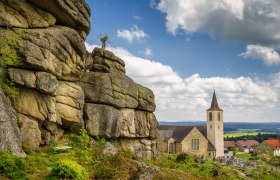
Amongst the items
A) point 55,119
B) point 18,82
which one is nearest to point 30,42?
point 18,82

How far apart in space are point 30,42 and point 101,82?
1220 centimetres

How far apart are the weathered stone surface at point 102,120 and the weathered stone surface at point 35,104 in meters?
7.22

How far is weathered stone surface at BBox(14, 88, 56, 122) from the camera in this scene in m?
A: 24.0

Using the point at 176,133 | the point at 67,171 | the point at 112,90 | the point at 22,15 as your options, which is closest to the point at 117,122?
the point at 112,90

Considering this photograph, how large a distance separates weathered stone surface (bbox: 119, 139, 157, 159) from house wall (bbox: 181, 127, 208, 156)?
67539 mm

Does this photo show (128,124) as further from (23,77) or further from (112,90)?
(23,77)

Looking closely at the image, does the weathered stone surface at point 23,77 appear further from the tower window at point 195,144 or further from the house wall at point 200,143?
the tower window at point 195,144

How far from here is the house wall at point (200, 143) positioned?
10879 cm

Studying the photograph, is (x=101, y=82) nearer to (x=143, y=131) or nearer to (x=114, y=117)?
(x=114, y=117)

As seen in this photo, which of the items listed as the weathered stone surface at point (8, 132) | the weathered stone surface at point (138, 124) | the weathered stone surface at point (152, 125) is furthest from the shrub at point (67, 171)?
the weathered stone surface at point (152, 125)

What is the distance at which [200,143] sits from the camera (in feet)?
365

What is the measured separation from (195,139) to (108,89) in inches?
3175

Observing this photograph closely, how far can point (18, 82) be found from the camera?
921 inches

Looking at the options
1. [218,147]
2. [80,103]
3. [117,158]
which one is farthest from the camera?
[218,147]
